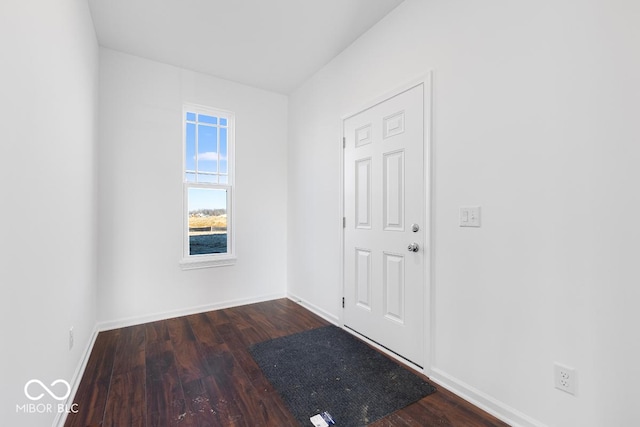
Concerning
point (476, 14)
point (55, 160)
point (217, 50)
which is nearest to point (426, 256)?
point (476, 14)

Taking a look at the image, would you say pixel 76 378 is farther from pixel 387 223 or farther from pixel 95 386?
pixel 387 223

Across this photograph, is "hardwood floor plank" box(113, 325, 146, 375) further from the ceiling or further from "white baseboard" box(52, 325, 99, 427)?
the ceiling

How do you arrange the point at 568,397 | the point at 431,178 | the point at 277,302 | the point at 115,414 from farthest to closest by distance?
the point at 277,302 → the point at 431,178 → the point at 115,414 → the point at 568,397

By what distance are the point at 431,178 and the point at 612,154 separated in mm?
898

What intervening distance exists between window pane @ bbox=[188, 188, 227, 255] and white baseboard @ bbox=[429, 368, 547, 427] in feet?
8.77

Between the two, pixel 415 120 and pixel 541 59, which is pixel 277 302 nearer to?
pixel 415 120

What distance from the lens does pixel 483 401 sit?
1.69 meters

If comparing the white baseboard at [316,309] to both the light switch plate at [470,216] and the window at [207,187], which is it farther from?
the light switch plate at [470,216]

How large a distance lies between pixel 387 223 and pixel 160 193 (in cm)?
242

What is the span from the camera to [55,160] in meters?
1.53

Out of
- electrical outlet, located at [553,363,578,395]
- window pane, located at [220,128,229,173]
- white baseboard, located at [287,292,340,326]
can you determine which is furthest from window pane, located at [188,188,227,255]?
electrical outlet, located at [553,363,578,395]

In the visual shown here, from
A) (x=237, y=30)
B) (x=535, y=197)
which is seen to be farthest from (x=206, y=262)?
(x=535, y=197)

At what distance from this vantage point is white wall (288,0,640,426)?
1.24m

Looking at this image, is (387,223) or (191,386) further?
(387,223)
